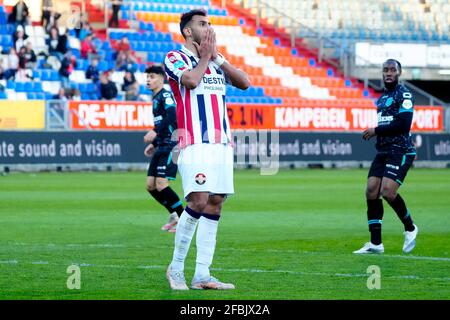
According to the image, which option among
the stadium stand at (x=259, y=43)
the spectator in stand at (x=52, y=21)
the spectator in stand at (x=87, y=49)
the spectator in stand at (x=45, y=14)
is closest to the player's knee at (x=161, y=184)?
the stadium stand at (x=259, y=43)

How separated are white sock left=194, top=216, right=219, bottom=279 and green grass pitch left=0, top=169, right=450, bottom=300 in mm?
312

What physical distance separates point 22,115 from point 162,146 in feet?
50.9

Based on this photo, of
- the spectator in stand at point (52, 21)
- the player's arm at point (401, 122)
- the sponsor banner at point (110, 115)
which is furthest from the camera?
the spectator in stand at point (52, 21)

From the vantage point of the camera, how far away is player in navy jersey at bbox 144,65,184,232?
1538 centimetres

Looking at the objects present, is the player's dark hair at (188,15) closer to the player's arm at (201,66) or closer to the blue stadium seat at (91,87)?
the player's arm at (201,66)

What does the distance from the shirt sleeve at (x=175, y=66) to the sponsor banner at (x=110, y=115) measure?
22.6 m

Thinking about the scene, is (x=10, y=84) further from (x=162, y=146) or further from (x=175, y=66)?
(x=175, y=66)

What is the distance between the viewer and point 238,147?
32562 millimetres

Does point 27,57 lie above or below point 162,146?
above

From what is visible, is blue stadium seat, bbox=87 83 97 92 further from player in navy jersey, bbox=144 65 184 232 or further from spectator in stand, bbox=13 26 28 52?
player in navy jersey, bbox=144 65 184 232

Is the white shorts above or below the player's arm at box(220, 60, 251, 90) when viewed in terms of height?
below

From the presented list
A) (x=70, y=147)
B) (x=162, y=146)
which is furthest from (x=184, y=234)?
(x=70, y=147)

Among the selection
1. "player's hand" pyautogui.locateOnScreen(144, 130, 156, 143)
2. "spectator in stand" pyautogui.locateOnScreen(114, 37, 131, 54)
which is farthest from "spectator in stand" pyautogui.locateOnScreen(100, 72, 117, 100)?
"player's hand" pyautogui.locateOnScreen(144, 130, 156, 143)

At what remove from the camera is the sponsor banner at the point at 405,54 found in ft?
143
